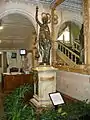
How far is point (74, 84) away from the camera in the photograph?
4.59 m

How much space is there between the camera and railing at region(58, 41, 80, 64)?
4.63 meters

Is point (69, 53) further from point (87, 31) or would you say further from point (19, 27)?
point (19, 27)

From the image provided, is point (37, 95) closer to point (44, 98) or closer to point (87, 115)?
point (44, 98)

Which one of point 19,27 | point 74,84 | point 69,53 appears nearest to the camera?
point 74,84

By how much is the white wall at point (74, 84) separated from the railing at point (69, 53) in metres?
0.32

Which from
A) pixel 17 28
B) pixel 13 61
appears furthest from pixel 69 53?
pixel 13 61

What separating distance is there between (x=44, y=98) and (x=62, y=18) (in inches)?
85.3

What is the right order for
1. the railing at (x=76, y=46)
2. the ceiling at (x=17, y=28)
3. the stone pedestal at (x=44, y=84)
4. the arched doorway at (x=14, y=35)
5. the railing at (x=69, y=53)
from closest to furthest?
the railing at (x=76, y=46) < the railing at (x=69, y=53) < the stone pedestal at (x=44, y=84) < the ceiling at (x=17, y=28) < the arched doorway at (x=14, y=35)

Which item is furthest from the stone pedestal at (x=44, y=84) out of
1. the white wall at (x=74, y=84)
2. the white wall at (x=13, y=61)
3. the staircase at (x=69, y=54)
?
the white wall at (x=13, y=61)

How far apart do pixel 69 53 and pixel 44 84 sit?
926 millimetres

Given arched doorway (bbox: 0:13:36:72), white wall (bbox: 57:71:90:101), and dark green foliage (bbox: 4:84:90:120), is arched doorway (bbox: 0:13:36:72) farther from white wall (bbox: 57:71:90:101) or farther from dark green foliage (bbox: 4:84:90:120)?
dark green foliage (bbox: 4:84:90:120)

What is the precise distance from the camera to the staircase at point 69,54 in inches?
180

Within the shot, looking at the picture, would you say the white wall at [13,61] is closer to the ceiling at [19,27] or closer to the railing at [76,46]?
the ceiling at [19,27]

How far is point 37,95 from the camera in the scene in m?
5.21
